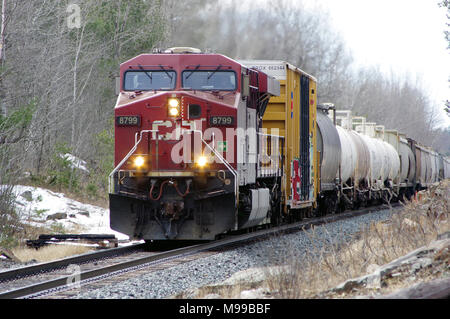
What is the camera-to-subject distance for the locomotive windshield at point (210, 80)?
12898 millimetres

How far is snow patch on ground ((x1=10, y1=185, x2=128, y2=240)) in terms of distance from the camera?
57.7 ft

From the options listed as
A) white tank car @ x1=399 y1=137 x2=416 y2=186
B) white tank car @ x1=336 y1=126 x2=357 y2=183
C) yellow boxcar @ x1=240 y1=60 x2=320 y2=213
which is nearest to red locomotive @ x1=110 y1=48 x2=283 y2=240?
yellow boxcar @ x1=240 y1=60 x2=320 y2=213

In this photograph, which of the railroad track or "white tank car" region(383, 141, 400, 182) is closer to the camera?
the railroad track

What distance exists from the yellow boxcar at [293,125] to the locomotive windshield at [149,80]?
3.66 meters

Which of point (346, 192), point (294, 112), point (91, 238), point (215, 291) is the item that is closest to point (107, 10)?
point (346, 192)

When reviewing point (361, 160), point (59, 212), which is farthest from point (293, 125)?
point (361, 160)

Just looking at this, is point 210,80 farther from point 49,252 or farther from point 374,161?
point 374,161

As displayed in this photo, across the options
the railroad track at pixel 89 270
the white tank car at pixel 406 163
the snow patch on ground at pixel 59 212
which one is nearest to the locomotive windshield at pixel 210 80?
the railroad track at pixel 89 270

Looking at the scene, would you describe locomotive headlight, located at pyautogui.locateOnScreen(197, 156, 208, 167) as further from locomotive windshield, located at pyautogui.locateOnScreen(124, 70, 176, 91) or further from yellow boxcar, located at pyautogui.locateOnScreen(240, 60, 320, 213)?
yellow boxcar, located at pyautogui.locateOnScreen(240, 60, 320, 213)

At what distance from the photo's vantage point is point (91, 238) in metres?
13.6

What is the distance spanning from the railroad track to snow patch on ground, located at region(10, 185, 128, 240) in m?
4.45

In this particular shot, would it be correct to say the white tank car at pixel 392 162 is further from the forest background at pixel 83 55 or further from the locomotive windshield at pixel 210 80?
the locomotive windshield at pixel 210 80
